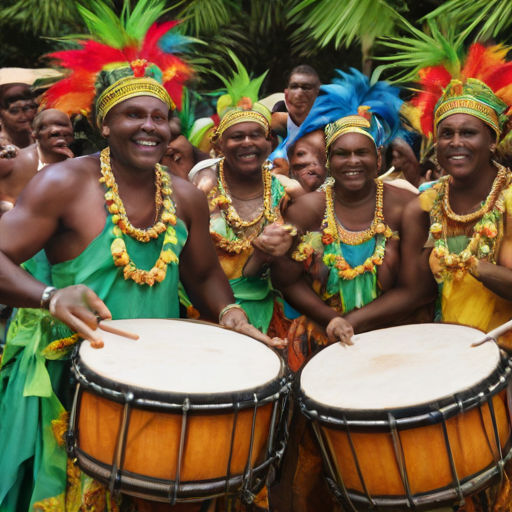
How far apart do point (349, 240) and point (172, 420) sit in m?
1.77

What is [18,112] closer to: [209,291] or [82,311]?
[209,291]

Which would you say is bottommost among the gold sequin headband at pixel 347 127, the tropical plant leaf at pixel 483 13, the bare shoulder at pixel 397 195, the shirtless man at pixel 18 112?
the shirtless man at pixel 18 112

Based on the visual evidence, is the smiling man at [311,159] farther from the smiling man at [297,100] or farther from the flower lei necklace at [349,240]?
the smiling man at [297,100]

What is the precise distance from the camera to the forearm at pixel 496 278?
3512mm

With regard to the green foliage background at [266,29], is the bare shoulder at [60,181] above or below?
above

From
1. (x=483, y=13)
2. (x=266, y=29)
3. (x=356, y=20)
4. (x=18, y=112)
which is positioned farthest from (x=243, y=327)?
(x=266, y=29)

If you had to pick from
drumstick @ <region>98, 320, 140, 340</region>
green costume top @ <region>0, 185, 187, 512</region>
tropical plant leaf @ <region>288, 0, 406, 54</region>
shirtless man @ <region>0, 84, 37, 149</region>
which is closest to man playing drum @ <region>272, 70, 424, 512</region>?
green costume top @ <region>0, 185, 187, 512</region>

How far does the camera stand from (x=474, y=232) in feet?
12.3

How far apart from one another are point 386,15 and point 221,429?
746cm

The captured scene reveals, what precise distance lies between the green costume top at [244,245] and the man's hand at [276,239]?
0.58m

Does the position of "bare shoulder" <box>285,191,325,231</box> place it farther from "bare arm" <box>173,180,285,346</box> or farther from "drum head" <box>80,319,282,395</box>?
"drum head" <box>80,319,282,395</box>

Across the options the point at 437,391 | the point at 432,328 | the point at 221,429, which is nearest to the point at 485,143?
the point at 432,328

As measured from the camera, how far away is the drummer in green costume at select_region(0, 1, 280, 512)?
10.2ft

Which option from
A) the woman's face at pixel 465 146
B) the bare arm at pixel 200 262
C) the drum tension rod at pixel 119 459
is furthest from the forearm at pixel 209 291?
the woman's face at pixel 465 146
